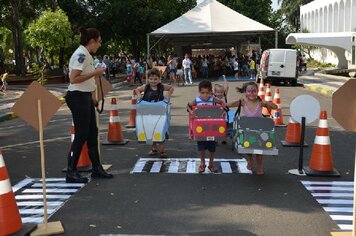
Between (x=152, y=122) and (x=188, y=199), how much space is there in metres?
1.96

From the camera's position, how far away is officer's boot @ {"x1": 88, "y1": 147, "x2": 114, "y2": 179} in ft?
21.0

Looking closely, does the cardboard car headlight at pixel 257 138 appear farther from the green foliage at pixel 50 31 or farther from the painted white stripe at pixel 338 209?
the green foliage at pixel 50 31

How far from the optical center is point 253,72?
1235 inches

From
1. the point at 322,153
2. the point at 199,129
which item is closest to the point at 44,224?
the point at 199,129

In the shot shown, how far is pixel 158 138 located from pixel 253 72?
25014 mm

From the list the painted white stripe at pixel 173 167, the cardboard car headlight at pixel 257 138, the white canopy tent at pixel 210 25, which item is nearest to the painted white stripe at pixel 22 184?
the painted white stripe at pixel 173 167

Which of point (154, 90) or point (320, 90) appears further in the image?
point (320, 90)

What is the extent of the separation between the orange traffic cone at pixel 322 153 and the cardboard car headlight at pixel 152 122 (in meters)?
2.20

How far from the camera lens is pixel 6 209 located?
4.30m

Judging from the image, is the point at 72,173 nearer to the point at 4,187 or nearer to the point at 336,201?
the point at 4,187

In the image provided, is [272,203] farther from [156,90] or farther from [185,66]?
[185,66]

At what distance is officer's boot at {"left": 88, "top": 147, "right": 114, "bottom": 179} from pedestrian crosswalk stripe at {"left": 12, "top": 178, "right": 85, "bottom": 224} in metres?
0.39

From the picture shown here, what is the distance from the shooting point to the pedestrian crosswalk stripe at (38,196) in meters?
5.04

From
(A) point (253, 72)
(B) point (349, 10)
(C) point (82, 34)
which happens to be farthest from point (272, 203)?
(B) point (349, 10)
